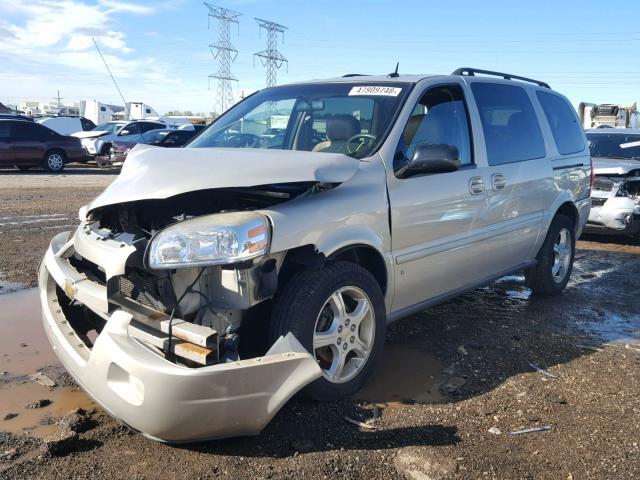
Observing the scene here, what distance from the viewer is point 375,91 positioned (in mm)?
4254

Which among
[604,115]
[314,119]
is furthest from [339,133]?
[604,115]

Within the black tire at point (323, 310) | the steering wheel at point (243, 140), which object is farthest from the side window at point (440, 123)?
the steering wheel at point (243, 140)

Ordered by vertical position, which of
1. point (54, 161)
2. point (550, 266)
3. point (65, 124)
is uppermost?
point (65, 124)

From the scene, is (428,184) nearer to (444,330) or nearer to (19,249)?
(444,330)

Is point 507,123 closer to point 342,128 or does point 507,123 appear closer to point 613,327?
point 342,128

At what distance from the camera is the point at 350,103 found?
14.0 ft

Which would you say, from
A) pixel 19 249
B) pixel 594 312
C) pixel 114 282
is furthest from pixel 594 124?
pixel 114 282

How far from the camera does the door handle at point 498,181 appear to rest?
4703mm

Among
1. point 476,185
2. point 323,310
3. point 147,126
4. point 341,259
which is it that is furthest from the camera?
point 147,126

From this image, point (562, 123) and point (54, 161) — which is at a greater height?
point (562, 123)

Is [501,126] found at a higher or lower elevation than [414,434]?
higher

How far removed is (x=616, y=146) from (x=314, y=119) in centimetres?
785

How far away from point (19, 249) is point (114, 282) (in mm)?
4916

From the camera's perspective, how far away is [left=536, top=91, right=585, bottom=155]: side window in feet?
19.1
